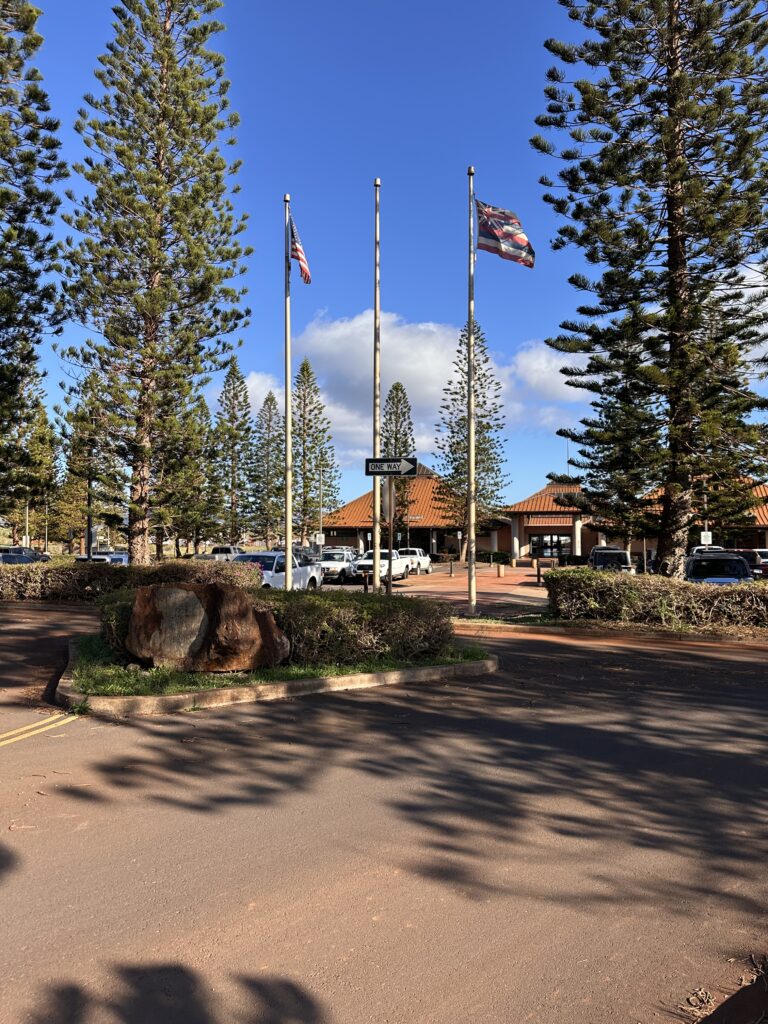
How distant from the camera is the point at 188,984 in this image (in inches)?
120

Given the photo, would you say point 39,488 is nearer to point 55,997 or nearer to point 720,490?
point 720,490

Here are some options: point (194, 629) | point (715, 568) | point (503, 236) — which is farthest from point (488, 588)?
point (194, 629)

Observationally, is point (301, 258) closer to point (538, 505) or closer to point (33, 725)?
point (33, 725)

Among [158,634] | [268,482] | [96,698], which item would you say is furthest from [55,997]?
[268,482]

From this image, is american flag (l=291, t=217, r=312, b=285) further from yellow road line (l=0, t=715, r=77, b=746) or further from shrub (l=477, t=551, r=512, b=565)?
shrub (l=477, t=551, r=512, b=565)

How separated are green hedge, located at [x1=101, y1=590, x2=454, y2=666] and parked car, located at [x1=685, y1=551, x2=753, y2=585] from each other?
947cm

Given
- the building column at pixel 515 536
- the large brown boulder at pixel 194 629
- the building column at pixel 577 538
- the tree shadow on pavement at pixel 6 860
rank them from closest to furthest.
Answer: the tree shadow on pavement at pixel 6 860, the large brown boulder at pixel 194 629, the building column at pixel 577 538, the building column at pixel 515 536

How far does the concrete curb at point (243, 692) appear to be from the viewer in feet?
24.8

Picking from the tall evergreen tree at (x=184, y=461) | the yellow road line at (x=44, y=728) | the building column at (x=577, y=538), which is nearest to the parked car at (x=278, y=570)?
the tall evergreen tree at (x=184, y=461)

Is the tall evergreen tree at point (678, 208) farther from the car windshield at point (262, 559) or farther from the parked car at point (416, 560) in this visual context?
the parked car at point (416, 560)

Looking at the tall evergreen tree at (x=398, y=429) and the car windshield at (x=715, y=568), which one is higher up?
the tall evergreen tree at (x=398, y=429)

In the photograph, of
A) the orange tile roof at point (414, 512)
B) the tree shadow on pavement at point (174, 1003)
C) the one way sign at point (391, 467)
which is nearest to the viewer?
the tree shadow on pavement at point (174, 1003)

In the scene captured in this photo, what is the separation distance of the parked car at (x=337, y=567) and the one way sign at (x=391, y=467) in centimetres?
2462

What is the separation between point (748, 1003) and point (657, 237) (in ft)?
59.3
